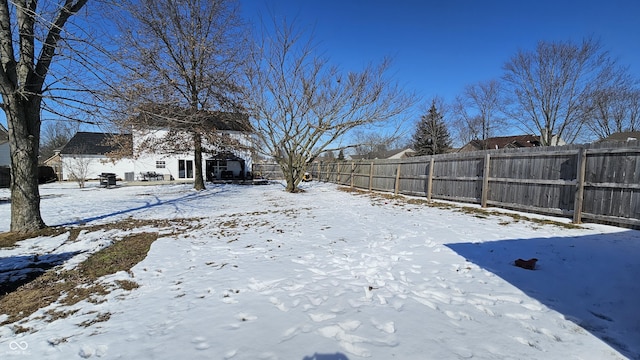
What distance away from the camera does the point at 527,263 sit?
3.43 metres

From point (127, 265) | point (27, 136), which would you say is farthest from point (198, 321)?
point (27, 136)

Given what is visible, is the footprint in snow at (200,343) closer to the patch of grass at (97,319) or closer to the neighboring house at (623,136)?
the patch of grass at (97,319)

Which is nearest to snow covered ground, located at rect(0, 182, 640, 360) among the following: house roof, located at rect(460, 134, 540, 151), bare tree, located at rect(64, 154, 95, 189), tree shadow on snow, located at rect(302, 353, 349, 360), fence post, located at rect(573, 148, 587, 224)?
tree shadow on snow, located at rect(302, 353, 349, 360)

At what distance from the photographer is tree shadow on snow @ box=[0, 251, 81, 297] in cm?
351

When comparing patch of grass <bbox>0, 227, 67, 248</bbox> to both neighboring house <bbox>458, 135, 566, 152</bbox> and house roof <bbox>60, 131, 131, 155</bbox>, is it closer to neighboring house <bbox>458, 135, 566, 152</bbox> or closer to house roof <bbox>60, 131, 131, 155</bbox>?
house roof <bbox>60, 131, 131, 155</bbox>

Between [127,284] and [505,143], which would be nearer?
[127,284]

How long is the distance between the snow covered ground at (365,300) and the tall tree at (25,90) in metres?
1.11

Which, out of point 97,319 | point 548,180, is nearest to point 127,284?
point 97,319

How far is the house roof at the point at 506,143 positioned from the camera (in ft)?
114

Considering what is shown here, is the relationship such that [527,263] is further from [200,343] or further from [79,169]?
[79,169]

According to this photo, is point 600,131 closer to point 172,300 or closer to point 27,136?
point 172,300

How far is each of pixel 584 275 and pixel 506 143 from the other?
41.2 m

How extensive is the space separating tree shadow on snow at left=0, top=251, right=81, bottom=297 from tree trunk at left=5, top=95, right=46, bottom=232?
Answer: 1.91 metres

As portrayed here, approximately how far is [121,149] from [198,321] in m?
15.5
